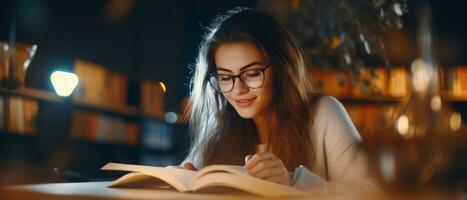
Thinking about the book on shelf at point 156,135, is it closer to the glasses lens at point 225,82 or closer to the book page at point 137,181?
the glasses lens at point 225,82

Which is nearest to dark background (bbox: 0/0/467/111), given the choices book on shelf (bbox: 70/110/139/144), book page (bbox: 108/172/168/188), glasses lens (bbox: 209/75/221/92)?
book on shelf (bbox: 70/110/139/144)

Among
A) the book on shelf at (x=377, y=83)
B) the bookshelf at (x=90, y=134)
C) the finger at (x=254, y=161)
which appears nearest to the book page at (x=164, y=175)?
the finger at (x=254, y=161)

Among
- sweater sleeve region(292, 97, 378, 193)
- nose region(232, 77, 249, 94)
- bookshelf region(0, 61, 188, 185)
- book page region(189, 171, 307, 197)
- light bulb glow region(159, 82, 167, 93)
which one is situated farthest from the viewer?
light bulb glow region(159, 82, 167, 93)

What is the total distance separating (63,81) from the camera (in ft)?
10.4

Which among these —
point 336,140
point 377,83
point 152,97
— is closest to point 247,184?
point 336,140

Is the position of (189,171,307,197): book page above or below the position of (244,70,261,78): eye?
below

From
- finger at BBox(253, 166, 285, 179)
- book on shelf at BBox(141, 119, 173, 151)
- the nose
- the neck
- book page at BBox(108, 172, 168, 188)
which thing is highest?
the nose

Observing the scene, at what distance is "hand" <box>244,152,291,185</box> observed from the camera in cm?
93

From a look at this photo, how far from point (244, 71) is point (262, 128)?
306mm

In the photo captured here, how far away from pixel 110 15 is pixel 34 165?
51.9 inches

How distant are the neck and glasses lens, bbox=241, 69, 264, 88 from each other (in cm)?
21

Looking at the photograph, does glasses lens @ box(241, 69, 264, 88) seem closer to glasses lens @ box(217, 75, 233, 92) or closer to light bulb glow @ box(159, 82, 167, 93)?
glasses lens @ box(217, 75, 233, 92)

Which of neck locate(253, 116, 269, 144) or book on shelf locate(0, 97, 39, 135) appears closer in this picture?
neck locate(253, 116, 269, 144)

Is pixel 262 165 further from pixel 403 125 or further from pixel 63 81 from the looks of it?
pixel 63 81
